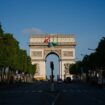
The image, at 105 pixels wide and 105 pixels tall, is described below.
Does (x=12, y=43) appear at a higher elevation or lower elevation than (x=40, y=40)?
lower

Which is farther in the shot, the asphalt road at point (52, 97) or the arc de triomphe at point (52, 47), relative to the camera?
the arc de triomphe at point (52, 47)

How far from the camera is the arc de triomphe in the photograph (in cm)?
19275

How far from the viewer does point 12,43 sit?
341ft

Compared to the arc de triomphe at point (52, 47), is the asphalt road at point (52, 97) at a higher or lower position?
lower

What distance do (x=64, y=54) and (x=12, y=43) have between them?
303 ft

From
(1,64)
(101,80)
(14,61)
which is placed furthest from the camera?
(14,61)

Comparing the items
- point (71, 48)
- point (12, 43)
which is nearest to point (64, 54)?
point (71, 48)

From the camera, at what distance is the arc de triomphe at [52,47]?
193m

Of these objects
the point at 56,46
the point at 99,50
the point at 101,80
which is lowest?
the point at 101,80

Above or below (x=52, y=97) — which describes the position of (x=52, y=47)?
above

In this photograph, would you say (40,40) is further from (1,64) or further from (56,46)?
(1,64)

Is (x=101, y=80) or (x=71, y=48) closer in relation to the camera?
A: (x=101, y=80)

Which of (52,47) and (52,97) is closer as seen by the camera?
(52,97)

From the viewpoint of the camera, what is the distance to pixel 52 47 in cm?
19762
